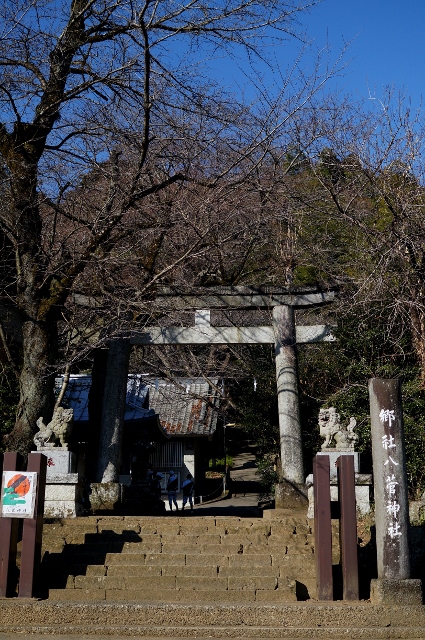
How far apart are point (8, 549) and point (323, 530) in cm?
376

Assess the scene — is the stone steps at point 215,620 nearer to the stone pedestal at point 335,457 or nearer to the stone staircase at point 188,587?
the stone staircase at point 188,587

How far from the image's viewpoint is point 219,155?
1262cm

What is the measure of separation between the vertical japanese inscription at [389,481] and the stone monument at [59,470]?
508cm

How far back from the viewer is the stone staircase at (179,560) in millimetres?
8430

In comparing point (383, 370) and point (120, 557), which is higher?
point (383, 370)

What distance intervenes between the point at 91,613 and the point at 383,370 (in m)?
7.79

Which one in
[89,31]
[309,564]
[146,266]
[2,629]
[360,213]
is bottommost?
[2,629]

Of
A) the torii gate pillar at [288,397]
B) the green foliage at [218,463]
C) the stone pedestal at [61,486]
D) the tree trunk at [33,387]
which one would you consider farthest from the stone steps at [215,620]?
the green foliage at [218,463]

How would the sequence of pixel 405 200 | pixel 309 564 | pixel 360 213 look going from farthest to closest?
pixel 360 213, pixel 405 200, pixel 309 564

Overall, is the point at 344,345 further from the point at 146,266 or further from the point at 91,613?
the point at 91,613

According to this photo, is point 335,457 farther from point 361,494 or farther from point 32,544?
point 32,544

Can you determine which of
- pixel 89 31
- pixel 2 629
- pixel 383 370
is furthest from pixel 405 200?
pixel 2 629

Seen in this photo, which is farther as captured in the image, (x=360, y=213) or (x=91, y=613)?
(x=360, y=213)

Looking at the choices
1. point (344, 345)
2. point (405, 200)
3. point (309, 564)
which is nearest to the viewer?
point (309, 564)
